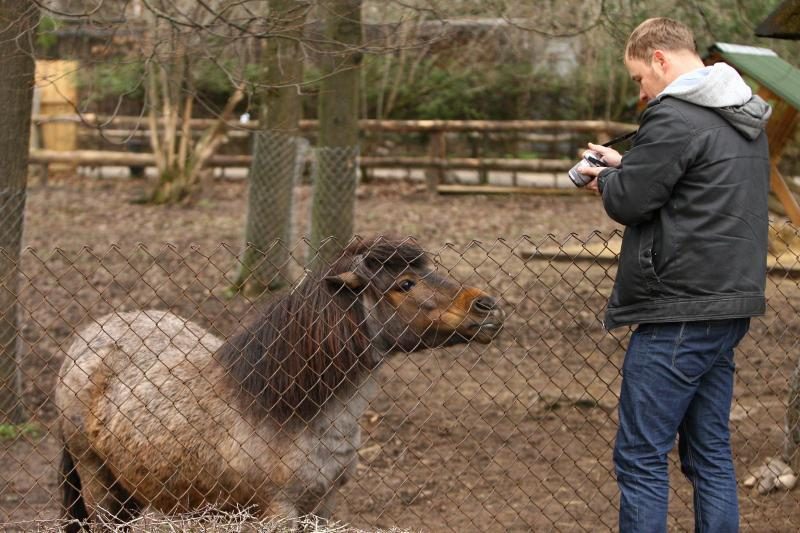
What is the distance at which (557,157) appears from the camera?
61.6ft

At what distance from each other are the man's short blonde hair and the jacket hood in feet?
0.38

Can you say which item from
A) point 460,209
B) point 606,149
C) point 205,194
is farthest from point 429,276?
point 205,194

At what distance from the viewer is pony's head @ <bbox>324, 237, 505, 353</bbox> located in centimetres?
433

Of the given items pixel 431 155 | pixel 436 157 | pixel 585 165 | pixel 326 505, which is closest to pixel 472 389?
pixel 326 505

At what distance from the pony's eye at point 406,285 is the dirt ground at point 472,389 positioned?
1.23 ft

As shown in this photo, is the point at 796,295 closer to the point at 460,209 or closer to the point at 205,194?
the point at 460,209

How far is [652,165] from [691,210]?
0.22 meters

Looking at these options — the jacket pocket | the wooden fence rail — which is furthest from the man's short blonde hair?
the wooden fence rail

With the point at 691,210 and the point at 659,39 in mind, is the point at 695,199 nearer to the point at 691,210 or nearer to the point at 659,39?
the point at 691,210

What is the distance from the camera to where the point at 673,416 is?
3500 mm

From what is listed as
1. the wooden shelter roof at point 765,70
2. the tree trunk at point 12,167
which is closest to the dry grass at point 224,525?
the tree trunk at point 12,167

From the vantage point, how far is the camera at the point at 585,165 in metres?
3.56

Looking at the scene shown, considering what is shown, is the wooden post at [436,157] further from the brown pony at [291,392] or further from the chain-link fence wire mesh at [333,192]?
the brown pony at [291,392]

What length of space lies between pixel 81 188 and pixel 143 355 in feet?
41.1
